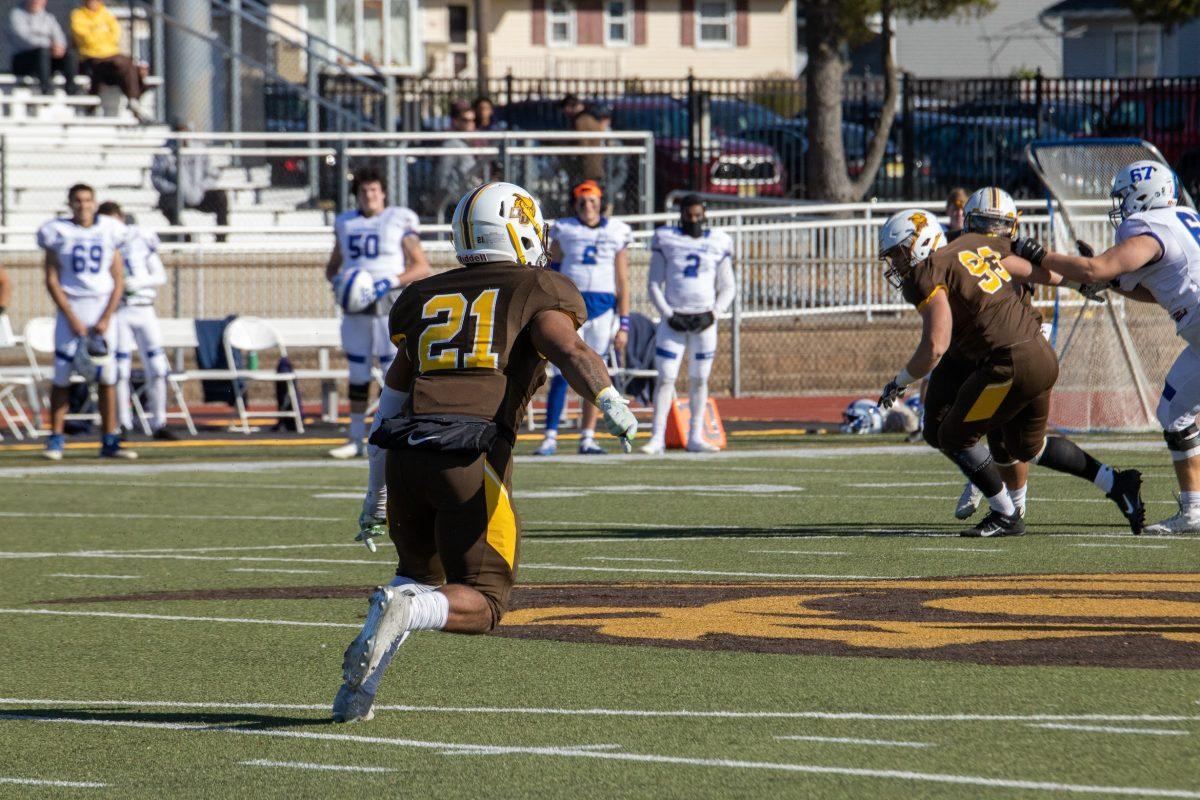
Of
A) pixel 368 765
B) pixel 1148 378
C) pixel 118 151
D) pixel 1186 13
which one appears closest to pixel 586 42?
pixel 1186 13

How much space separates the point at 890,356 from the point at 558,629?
43.9 ft

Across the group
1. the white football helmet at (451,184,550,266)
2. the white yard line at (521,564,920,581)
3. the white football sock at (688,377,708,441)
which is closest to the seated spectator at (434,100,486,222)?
the white football sock at (688,377,708,441)

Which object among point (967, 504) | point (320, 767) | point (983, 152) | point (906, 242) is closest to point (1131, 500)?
point (967, 504)

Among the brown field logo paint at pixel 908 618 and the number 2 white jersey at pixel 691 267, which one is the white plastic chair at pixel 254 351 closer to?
the number 2 white jersey at pixel 691 267

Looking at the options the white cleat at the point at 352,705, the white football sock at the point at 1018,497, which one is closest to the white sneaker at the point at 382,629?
the white cleat at the point at 352,705

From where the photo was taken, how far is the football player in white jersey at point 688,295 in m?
14.9

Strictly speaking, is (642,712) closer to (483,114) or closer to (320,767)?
(320,767)

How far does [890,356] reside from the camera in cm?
2047

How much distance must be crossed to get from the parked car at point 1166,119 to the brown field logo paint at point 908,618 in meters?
19.3

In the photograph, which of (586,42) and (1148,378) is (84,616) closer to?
(1148,378)

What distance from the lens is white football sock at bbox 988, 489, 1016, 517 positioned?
400 inches

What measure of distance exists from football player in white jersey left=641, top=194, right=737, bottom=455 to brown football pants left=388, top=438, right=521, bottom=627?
29.5ft

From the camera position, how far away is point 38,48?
24.7 meters

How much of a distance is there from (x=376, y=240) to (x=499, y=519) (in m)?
9.29
